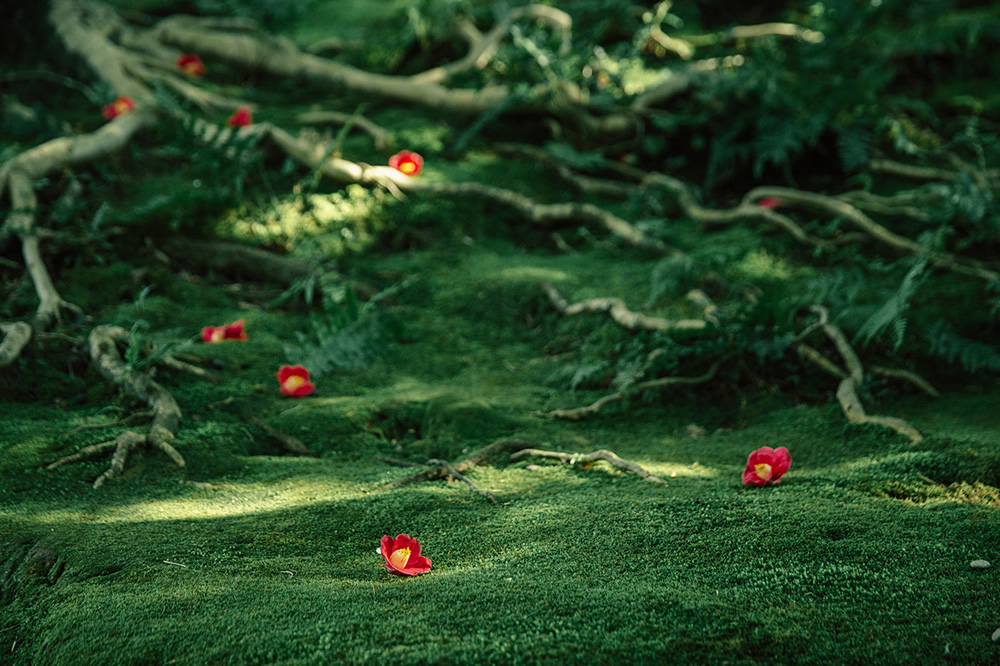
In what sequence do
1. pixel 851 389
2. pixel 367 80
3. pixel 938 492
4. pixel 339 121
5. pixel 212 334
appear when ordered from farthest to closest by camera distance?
pixel 367 80, pixel 339 121, pixel 212 334, pixel 851 389, pixel 938 492

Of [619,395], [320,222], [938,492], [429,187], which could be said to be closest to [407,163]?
[429,187]

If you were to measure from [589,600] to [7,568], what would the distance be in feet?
5.45

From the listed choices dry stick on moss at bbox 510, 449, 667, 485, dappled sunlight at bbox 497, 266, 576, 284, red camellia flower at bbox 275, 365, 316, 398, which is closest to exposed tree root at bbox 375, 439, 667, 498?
dry stick on moss at bbox 510, 449, 667, 485

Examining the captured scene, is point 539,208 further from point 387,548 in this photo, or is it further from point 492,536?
point 387,548

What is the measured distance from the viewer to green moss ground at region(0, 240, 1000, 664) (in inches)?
73.5

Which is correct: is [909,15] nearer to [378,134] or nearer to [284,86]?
[378,134]

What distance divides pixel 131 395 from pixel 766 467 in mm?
2663

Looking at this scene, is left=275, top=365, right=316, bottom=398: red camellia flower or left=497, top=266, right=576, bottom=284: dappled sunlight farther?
left=497, top=266, right=576, bottom=284: dappled sunlight

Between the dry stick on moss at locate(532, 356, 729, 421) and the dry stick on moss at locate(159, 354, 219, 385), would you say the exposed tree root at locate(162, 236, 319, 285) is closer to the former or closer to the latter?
the dry stick on moss at locate(159, 354, 219, 385)

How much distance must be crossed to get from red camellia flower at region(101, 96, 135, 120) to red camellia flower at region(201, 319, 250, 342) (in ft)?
9.90

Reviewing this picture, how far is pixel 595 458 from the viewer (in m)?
3.16

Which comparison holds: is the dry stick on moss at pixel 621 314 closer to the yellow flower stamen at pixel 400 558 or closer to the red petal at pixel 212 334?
the red petal at pixel 212 334

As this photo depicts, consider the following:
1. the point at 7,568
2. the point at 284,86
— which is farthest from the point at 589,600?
the point at 284,86

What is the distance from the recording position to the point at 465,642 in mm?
1832
